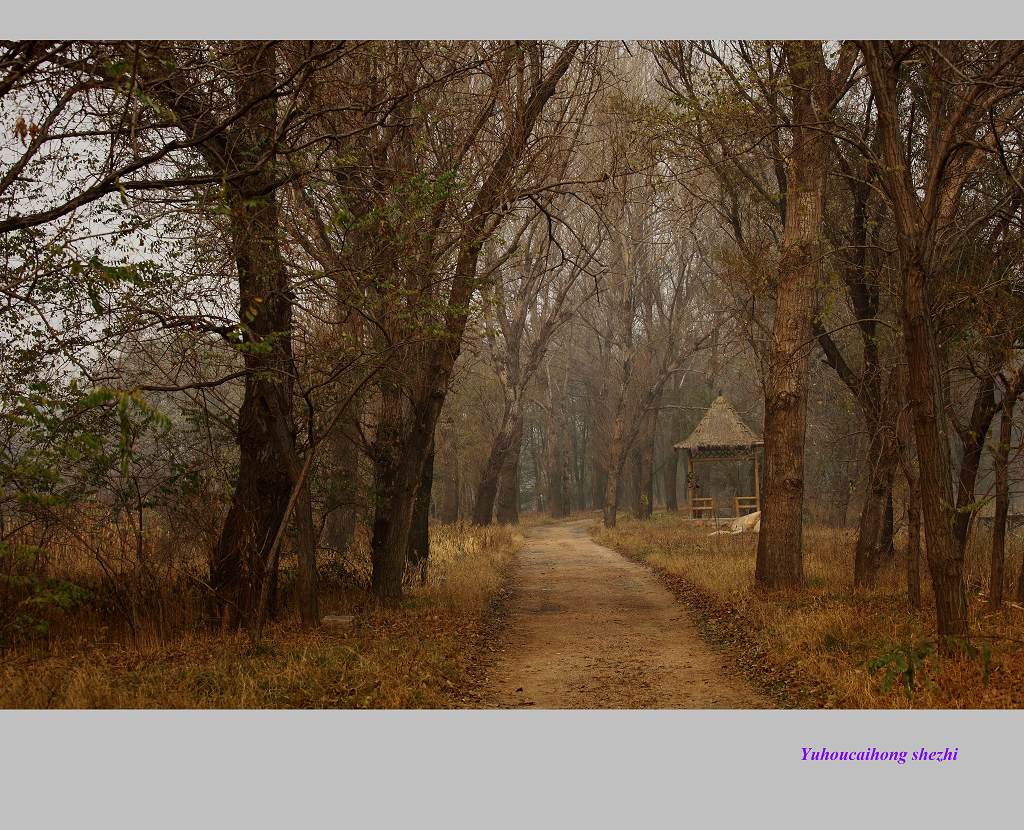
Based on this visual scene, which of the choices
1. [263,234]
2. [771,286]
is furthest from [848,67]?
[263,234]

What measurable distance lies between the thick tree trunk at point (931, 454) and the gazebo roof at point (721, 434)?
1982cm

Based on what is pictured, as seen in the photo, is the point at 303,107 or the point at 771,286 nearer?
the point at 303,107

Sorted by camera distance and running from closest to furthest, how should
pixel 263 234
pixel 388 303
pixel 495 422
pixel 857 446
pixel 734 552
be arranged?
pixel 263 234 → pixel 388 303 → pixel 734 552 → pixel 857 446 → pixel 495 422

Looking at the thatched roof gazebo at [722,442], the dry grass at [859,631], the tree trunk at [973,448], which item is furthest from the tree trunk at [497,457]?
the tree trunk at [973,448]

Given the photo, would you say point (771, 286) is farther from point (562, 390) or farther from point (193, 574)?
point (562, 390)

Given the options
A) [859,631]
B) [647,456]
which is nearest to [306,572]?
[859,631]

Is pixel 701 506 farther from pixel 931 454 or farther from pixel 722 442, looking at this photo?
pixel 931 454

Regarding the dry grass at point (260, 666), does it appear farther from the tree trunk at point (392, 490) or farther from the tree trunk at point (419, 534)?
the tree trunk at point (419, 534)

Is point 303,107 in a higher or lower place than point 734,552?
higher

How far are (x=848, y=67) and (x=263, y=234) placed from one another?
779 cm

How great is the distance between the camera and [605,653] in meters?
8.68

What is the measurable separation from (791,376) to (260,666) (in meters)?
7.86

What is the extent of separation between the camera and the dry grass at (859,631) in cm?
599

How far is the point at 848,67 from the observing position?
10.9m
